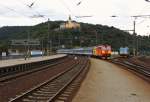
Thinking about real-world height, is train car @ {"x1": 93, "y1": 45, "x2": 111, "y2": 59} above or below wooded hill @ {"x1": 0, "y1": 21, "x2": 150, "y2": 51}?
below

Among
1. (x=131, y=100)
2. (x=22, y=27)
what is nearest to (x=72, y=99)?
(x=131, y=100)

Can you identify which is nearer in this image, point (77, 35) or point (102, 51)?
point (102, 51)

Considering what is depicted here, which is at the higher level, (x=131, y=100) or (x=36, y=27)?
(x=36, y=27)

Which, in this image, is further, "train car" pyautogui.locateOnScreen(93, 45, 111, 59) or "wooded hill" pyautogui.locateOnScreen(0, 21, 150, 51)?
"wooded hill" pyautogui.locateOnScreen(0, 21, 150, 51)

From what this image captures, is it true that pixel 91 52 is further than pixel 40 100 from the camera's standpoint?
Yes

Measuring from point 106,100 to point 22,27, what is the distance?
331ft

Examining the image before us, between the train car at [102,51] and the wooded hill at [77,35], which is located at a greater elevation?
the wooded hill at [77,35]

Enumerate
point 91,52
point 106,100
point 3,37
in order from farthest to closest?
point 3,37, point 91,52, point 106,100

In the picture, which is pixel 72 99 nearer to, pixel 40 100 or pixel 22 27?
pixel 40 100

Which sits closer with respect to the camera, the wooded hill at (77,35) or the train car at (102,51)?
the train car at (102,51)

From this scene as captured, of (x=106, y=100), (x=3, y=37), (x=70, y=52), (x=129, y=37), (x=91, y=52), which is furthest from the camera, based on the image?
(x=129, y=37)

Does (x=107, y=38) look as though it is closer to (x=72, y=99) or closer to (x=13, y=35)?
(x=13, y=35)

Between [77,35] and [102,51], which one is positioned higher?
[77,35]

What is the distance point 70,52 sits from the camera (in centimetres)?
12600
